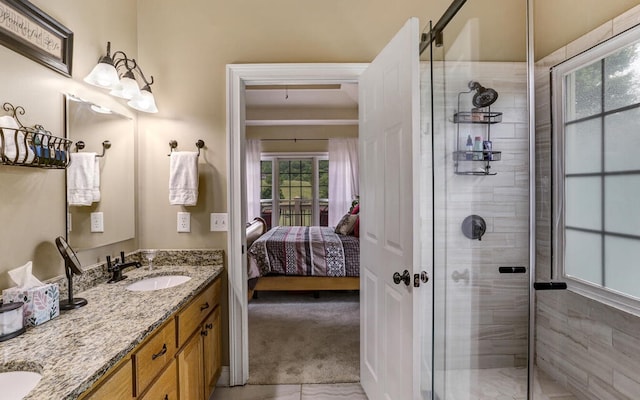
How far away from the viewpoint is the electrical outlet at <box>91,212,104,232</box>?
1.70m

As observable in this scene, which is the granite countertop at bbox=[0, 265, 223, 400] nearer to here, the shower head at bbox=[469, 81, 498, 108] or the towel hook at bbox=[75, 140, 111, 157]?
the towel hook at bbox=[75, 140, 111, 157]

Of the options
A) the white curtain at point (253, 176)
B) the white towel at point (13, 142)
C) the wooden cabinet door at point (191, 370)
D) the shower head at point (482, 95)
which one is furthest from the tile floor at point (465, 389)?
the white curtain at point (253, 176)

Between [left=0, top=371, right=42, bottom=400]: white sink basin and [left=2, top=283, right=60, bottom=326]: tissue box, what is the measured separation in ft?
0.98

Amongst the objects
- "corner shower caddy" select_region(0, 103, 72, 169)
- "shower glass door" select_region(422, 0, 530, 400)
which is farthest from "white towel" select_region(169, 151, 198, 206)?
"shower glass door" select_region(422, 0, 530, 400)

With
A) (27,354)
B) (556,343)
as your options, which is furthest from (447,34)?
(27,354)

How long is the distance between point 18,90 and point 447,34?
208 centimetres

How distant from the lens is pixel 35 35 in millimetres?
1321

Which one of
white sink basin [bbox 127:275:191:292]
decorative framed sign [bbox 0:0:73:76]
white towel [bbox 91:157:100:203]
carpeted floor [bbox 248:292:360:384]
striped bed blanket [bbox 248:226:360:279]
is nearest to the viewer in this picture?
decorative framed sign [bbox 0:0:73:76]

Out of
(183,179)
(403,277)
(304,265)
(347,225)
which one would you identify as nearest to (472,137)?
(403,277)

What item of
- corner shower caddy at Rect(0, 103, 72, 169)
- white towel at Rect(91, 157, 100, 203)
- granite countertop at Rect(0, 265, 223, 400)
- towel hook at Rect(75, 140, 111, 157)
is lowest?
granite countertop at Rect(0, 265, 223, 400)

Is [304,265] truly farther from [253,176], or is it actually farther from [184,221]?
[253,176]

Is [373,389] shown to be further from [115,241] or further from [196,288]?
[115,241]

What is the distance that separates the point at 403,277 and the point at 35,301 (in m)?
1.48

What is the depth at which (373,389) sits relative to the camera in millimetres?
1861
